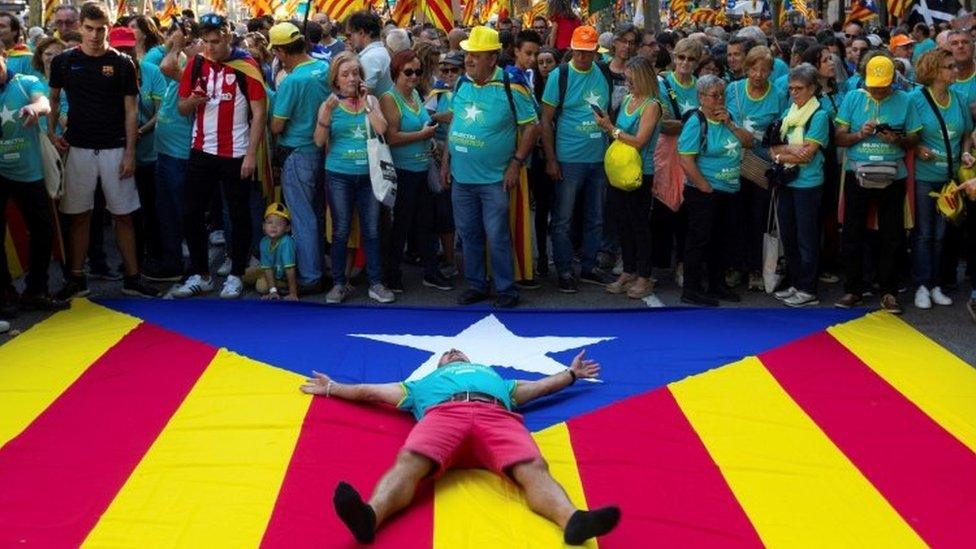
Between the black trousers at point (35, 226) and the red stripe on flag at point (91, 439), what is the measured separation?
1338 mm

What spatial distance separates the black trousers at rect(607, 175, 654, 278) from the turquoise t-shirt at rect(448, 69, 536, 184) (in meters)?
1.05

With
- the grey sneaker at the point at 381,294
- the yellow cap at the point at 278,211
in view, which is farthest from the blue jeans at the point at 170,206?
the grey sneaker at the point at 381,294

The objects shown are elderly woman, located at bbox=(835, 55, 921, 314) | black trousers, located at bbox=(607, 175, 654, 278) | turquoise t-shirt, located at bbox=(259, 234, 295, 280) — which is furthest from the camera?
black trousers, located at bbox=(607, 175, 654, 278)

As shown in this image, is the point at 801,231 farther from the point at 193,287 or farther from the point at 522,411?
the point at 193,287

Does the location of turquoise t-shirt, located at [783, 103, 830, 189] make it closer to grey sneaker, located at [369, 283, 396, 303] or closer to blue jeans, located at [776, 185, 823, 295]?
blue jeans, located at [776, 185, 823, 295]

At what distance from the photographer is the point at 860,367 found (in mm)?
7387

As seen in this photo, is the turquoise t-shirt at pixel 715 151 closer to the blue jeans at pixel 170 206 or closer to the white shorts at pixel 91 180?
the blue jeans at pixel 170 206

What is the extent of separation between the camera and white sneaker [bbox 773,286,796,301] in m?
9.21

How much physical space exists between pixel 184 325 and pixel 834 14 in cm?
3883

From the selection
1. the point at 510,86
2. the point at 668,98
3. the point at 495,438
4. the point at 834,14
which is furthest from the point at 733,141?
the point at 834,14

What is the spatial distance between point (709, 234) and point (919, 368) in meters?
2.11

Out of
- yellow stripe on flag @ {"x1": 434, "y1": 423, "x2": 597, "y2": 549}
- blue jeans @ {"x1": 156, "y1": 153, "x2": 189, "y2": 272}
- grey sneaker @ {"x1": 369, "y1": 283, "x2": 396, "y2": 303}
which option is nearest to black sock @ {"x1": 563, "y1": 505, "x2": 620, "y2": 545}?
yellow stripe on flag @ {"x1": 434, "y1": 423, "x2": 597, "y2": 549}

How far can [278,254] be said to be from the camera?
927cm

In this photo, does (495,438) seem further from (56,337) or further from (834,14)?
(834,14)
